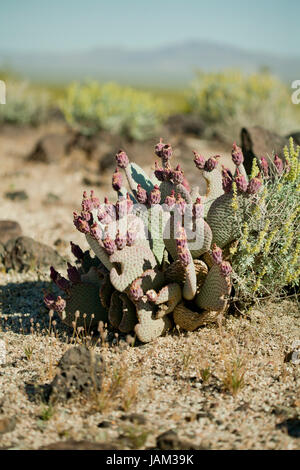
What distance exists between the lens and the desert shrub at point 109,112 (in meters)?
13.1

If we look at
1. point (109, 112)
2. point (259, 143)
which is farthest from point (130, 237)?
point (109, 112)

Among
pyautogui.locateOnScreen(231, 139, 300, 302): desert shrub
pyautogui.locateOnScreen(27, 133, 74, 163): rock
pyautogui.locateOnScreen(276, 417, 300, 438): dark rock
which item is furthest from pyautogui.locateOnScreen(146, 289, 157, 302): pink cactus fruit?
pyautogui.locateOnScreen(27, 133, 74, 163): rock

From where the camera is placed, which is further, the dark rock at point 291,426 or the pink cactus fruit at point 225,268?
the pink cactus fruit at point 225,268

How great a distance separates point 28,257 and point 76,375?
2.80 meters

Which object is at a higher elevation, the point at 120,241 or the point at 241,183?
the point at 241,183

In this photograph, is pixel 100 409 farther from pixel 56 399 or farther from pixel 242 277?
pixel 242 277

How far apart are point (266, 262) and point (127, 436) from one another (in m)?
Answer: 1.74

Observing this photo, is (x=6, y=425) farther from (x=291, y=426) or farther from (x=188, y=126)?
(x=188, y=126)

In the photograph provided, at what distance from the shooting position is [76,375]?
3.52 meters

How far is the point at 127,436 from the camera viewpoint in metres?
3.15

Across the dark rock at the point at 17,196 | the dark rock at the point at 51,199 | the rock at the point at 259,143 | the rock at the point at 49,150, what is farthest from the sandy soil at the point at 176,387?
the rock at the point at 49,150

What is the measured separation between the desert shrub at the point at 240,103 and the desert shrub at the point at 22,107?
4.05 metres

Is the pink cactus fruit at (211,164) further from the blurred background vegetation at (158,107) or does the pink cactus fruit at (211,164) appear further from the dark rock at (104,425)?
the blurred background vegetation at (158,107)

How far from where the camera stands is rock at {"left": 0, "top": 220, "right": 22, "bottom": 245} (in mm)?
6710
